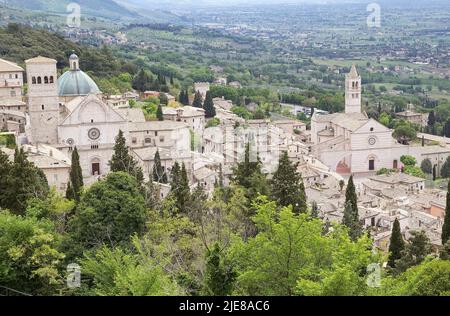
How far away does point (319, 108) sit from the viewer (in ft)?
295

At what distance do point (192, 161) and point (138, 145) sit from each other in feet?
13.7

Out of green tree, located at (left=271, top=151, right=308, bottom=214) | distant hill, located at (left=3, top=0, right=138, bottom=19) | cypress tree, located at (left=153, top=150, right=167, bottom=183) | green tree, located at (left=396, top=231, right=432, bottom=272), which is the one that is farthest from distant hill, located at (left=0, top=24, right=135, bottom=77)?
distant hill, located at (left=3, top=0, right=138, bottom=19)

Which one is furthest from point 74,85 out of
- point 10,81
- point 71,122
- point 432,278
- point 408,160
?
point 432,278

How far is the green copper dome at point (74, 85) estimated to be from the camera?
165ft

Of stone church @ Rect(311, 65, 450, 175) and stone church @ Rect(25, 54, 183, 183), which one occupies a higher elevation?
stone church @ Rect(25, 54, 183, 183)

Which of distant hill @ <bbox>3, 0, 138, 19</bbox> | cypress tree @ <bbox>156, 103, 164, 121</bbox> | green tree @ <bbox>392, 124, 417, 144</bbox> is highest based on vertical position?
distant hill @ <bbox>3, 0, 138, 19</bbox>

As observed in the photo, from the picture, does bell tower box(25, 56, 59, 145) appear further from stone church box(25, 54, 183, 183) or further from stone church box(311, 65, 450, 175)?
stone church box(311, 65, 450, 175)

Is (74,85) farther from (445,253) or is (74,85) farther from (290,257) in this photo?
(290,257)

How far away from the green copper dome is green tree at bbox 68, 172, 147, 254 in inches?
1083

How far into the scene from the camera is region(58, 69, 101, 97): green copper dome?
50.4 m

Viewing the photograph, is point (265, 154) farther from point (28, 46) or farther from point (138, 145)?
point (28, 46)

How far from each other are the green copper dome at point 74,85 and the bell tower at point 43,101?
4094 millimetres

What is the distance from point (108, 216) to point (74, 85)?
96.1 feet

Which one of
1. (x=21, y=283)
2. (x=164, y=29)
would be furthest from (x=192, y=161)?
(x=164, y=29)
